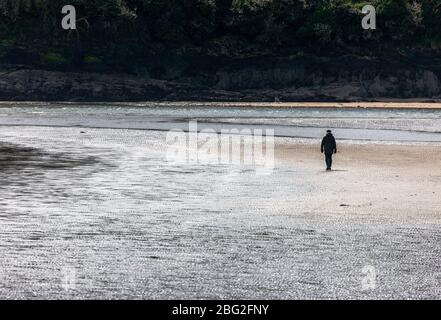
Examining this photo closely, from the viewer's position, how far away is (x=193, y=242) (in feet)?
73.5

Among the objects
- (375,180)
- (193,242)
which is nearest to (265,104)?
(375,180)

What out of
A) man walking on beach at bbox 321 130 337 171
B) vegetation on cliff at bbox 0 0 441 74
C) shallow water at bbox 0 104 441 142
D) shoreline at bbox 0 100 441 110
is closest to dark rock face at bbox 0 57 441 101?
shoreline at bbox 0 100 441 110

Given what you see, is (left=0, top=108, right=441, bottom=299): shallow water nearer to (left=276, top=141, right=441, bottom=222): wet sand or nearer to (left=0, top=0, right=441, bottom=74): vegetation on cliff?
(left=276, top=141, right=441, bottom=222): wet sand

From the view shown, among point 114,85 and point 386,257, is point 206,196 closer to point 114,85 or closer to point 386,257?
point 386,257

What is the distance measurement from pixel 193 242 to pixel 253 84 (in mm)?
102674

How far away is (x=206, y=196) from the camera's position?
30.8 meters

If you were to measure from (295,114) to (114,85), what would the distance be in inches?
1372

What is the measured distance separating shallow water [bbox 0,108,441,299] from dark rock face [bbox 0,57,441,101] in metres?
85.9

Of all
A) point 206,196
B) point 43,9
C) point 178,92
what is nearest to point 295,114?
Answer: point 178,92

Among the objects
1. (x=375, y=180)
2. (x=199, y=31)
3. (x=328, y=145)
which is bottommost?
(x=375, y=180)

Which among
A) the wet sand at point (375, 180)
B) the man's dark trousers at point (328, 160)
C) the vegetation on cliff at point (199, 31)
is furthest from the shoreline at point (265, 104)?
the man's dark trousers at point (328, 160)

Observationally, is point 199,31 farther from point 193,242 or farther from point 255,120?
point 193,242

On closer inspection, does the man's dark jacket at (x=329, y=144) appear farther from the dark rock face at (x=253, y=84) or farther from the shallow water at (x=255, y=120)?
the dark rock face at (x=253, y=84)

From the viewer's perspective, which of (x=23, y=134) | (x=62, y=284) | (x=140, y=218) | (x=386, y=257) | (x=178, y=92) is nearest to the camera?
(x=62, y=284)
